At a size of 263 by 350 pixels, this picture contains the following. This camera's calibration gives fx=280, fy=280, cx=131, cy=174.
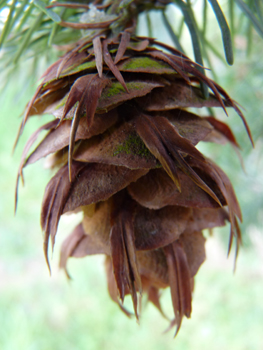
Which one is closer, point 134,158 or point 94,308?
point 134,158

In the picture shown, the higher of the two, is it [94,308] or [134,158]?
[134,158]

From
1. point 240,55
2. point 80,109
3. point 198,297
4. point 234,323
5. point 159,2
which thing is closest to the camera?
point 80,109

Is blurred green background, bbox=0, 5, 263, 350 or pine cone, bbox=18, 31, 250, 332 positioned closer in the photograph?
pine cone, bbox=18, 31, 250, 332

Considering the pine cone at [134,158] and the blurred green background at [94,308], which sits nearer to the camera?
the pine cone at [134,158]

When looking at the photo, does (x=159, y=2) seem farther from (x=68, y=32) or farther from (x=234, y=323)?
(x=234, y=323)

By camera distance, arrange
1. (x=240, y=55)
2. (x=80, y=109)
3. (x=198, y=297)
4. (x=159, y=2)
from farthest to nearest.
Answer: (x=198, y=297), (x=240, y=55), (x=159, y=2), (x=80, y=109)

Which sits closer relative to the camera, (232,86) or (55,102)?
(55,102)

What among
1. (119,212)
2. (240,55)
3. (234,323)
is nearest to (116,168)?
(119,212)

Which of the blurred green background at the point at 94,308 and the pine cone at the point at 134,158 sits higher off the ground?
the pine cone at the point at 134,158
